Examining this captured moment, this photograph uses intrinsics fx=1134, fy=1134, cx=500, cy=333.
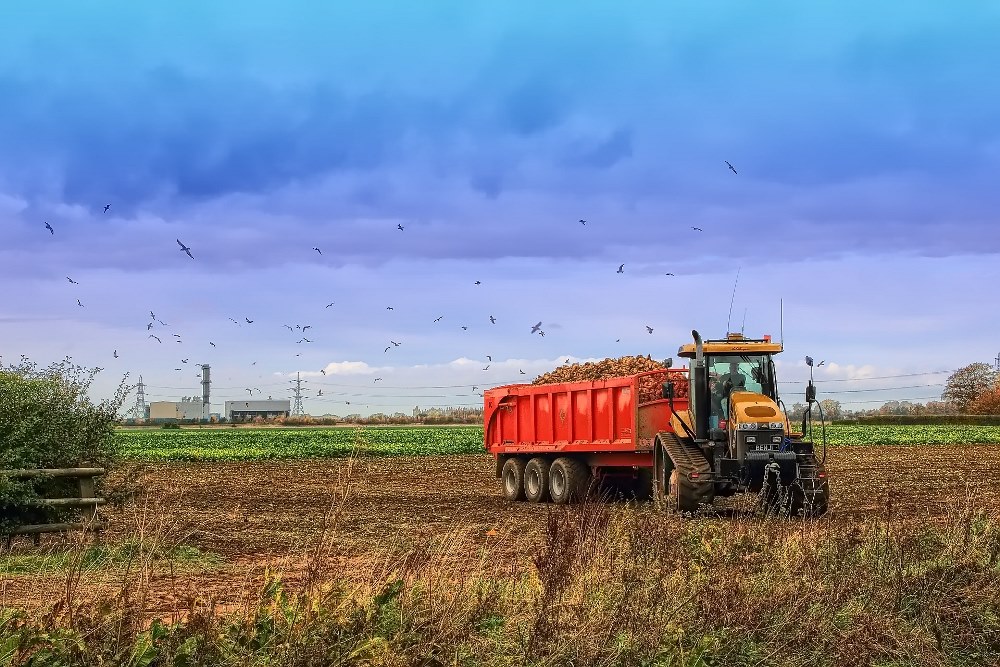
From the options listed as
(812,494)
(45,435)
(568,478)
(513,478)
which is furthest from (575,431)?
(45,435)

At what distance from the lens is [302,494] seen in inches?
1040

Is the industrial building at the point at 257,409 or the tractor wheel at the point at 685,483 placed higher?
the industrial building at the point at 257,409

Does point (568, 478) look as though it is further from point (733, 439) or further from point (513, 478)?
point (733, 439)

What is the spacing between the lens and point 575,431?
22297 millimetres

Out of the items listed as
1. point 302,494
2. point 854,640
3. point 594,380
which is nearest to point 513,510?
point 594,380

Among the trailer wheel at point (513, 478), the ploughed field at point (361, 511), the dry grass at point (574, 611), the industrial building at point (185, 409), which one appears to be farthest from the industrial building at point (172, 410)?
the dry grass at point (574, 611)

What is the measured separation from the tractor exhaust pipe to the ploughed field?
4.70 ft

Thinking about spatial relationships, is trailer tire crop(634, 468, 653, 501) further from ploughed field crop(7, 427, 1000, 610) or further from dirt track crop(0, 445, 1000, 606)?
dirt track crop(0, 445, 1000, 606)

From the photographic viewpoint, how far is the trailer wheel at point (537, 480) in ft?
77.0

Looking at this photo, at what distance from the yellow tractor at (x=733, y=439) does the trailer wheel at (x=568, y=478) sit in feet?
9.79

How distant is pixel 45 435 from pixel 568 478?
10788 millimetres

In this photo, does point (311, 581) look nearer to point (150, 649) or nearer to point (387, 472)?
point (150, 649)

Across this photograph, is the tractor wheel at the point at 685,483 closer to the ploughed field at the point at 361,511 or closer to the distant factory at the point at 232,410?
the ploughed field at the point at 361,511

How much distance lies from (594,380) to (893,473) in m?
14.7
